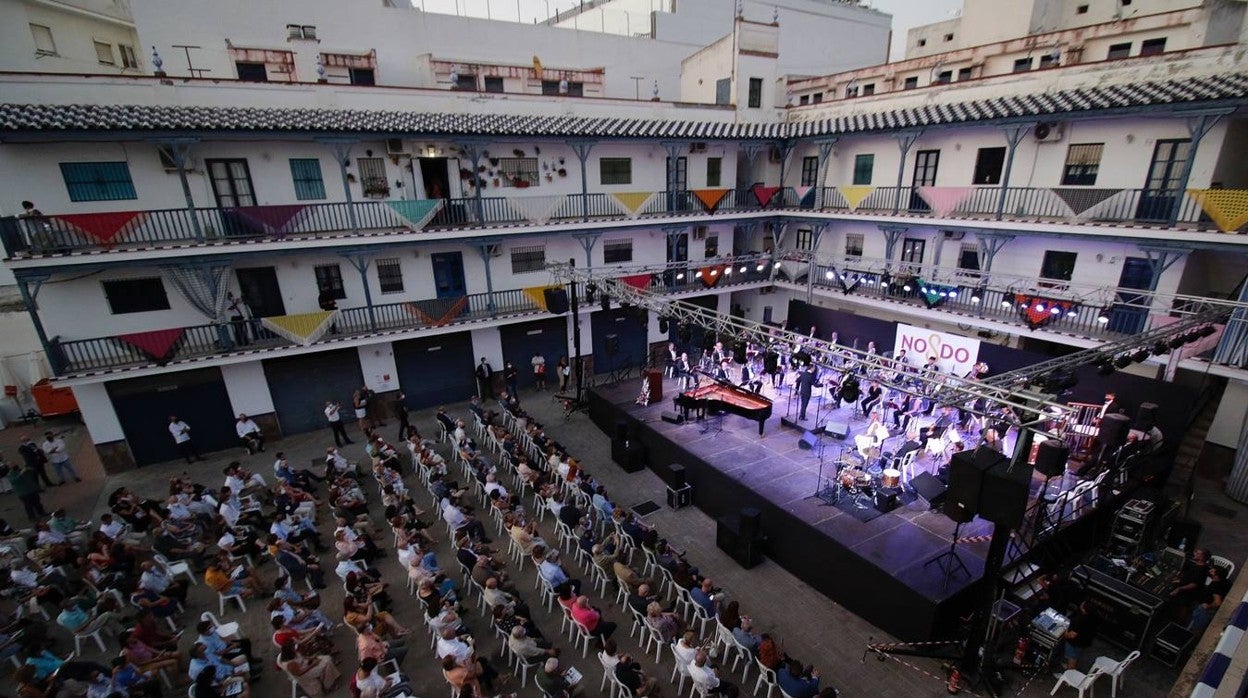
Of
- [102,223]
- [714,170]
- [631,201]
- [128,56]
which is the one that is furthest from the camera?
[128,56]

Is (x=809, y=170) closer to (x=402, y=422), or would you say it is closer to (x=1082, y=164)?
(x=1082, y=164)

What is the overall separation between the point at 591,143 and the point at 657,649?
15594 mm

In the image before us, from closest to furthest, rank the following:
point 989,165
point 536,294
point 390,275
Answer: point 989,165 < point 390,275 < point 536,294

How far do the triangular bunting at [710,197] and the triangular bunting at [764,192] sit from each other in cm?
131

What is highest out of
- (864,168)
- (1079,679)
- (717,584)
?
(864,168)

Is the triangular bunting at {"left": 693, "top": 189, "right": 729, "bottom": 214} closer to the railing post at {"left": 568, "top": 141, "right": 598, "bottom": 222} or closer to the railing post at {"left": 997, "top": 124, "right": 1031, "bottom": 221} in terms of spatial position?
the railing post at {"left": 568, "top": 141, "right": 598, "bottom": 222}

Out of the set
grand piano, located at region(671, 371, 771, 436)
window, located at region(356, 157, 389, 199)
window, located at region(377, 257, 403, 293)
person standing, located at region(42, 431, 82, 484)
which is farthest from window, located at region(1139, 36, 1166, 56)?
person standing, located at region(42, 431, 82, 484)

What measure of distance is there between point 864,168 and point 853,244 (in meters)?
2.81

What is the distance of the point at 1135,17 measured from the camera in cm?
1817

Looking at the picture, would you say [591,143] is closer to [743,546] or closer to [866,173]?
[866,173]

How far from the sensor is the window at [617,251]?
21.3 m

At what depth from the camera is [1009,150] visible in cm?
1594

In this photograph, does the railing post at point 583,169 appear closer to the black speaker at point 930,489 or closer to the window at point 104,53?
the black speaker at point 930,489

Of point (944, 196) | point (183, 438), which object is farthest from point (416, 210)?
point (944, 196)
